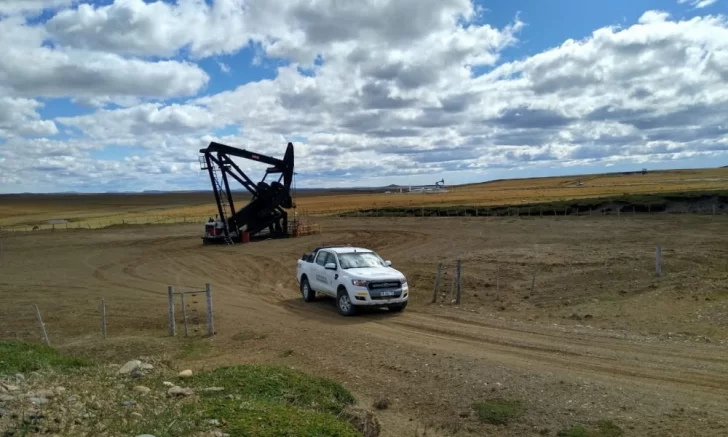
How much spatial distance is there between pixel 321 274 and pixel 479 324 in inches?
216

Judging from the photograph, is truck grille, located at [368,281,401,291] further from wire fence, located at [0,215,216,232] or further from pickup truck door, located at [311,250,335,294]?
wire fence, located at [0,215,216,232]

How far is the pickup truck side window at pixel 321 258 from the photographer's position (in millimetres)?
18297

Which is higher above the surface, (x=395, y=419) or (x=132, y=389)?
(x=132, y=389)

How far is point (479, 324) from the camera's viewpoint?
48.2 ft

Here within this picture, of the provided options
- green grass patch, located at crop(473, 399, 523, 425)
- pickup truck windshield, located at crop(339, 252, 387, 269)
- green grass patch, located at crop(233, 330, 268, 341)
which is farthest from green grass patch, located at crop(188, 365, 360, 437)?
pickup truck windshield, located at crop(339, 252, 387, 269)

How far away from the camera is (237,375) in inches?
356

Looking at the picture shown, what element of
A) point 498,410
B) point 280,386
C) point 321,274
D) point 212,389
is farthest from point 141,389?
point 321,274

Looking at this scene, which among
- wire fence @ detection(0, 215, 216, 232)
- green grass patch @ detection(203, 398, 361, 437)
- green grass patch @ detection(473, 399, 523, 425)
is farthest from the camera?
wire fence @ detection(0, 215, 216, 232)

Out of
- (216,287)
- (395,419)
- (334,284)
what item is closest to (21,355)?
(395,419)

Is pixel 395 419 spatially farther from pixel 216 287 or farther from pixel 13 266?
pixel 13 266

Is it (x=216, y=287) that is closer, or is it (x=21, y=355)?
(x=21, y=355)

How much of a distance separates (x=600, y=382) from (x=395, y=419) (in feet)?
11.4

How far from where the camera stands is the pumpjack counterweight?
40.2 m

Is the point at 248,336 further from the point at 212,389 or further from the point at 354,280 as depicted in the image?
the point at 212,389
